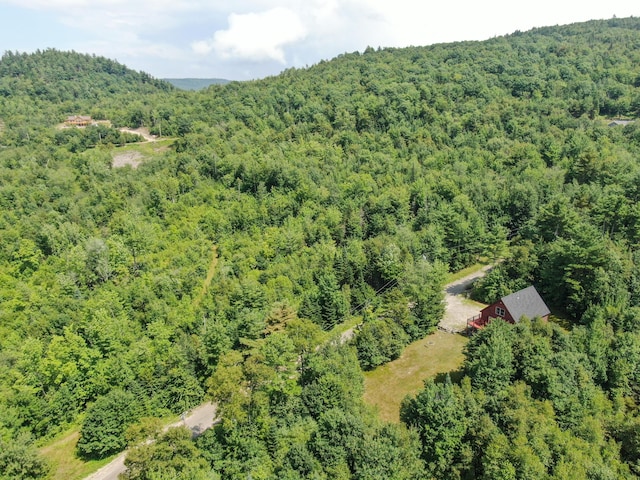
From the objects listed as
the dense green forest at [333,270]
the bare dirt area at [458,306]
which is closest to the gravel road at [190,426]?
the dense green forest at [333,270]

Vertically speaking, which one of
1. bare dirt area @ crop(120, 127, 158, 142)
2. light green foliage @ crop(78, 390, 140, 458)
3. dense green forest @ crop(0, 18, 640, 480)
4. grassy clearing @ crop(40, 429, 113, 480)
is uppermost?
bare dirt area @ crop(120, 127, 158, 142)

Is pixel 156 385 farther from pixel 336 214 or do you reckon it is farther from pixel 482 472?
pixel 336 214

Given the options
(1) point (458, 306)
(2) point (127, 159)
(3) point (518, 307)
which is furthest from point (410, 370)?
(2) point (127, 159)

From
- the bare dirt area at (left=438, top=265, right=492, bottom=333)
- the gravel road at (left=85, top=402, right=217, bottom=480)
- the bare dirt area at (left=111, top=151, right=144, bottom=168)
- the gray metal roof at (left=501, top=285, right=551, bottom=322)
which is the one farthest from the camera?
the bare dirt area at (left=111, top=151, right=144, bottom=168)

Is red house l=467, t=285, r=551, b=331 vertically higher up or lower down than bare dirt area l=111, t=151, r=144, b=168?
lower down

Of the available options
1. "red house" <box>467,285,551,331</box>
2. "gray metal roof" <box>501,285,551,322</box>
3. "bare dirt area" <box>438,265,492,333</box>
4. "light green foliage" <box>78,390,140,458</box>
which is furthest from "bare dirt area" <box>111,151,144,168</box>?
"gray metal roof" <box>501,285,551,322</box>

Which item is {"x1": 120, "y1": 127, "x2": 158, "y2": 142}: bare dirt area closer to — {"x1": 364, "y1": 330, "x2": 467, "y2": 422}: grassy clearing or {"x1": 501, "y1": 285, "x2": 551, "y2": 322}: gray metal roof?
{"x1": 364, "y1": 330, "x2": 467, "y2": 422}: grassy clearing

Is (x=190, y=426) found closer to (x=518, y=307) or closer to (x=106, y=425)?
(x=106, y=425)
